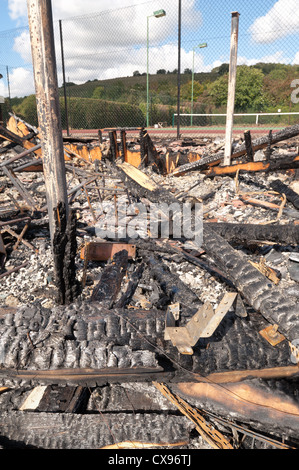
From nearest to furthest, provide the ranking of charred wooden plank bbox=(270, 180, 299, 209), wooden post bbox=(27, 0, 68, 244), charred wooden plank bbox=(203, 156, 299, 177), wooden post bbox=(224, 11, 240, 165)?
wooden post bbox=(27, 0, 68, 244)
charred wooden plank bbox=(270, 180, 299, 209)
charred wooden plank bbox=(203, 156, 299, 177)
wooden post bbox=(224, 11, 240, 165)

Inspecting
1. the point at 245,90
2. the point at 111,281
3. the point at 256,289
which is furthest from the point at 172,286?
the point at 245,90

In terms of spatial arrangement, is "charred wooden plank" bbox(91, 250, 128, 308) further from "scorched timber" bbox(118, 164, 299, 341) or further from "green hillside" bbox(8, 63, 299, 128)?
"green hillside" bbox(8, 63, 299, 128)

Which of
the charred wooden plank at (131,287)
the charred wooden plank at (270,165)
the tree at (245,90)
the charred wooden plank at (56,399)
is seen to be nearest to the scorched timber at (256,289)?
the charred wooden plank at (131,287)

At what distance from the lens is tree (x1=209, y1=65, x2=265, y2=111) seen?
61.2 ft

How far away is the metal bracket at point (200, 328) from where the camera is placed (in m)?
1.83

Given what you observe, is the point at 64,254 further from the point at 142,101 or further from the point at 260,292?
the point at 142,101

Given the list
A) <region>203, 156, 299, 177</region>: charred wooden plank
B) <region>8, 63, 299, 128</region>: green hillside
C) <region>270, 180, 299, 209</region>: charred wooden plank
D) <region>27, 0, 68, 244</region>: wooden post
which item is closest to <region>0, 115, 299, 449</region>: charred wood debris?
<region>27, 0, 68, 244</region>: wooden post

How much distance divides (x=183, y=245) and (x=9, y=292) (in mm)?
2203

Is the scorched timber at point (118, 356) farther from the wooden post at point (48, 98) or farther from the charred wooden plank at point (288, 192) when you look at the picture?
the charred wooden plank at point (288, 192)

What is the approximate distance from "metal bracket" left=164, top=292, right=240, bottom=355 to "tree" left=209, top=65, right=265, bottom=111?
17.7 m

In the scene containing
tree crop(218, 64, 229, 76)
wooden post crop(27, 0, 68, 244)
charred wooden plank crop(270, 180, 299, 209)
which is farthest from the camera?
tree crop(218, 64, 229, 76)

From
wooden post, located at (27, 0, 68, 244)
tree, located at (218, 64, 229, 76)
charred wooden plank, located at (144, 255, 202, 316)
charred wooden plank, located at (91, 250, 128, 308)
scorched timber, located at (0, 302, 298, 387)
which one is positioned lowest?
charred wooden plank, located at (144, 255, 202, 316)

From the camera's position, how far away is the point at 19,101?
17.6 meters
